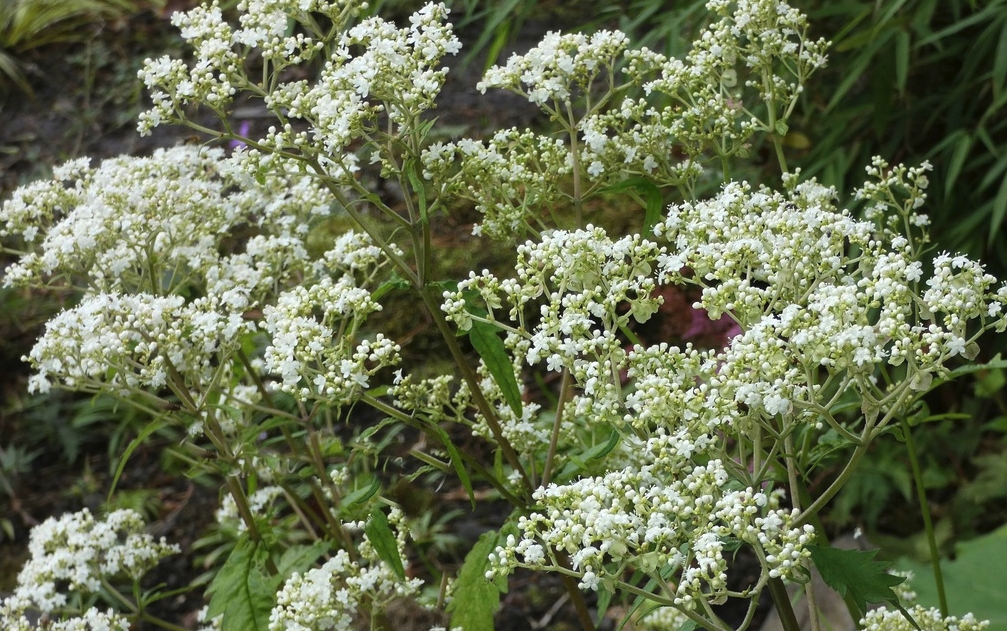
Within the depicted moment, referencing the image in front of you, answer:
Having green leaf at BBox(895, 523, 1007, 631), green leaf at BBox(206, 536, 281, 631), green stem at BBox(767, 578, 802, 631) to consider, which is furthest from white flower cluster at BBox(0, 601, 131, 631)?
green leaf at BBox(895, 523, 1007, 631)

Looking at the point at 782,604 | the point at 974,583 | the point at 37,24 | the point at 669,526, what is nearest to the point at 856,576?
the point at 782,604

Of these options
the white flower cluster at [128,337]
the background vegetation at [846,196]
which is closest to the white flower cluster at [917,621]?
the background vegetation at [846,196]

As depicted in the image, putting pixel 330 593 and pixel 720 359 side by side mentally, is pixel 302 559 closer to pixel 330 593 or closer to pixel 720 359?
pixel 330 593

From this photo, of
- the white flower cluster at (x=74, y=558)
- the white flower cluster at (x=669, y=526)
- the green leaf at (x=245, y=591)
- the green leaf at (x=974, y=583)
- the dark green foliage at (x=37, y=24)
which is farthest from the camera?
the dark green foliage at (x=37, y=24)

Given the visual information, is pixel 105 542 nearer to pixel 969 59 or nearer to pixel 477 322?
pixel 477 322

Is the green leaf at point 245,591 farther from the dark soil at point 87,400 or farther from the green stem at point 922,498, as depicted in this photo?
the green stem at point 922,498

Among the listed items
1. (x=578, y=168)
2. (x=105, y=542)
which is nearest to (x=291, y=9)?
(x=578, y=168)
